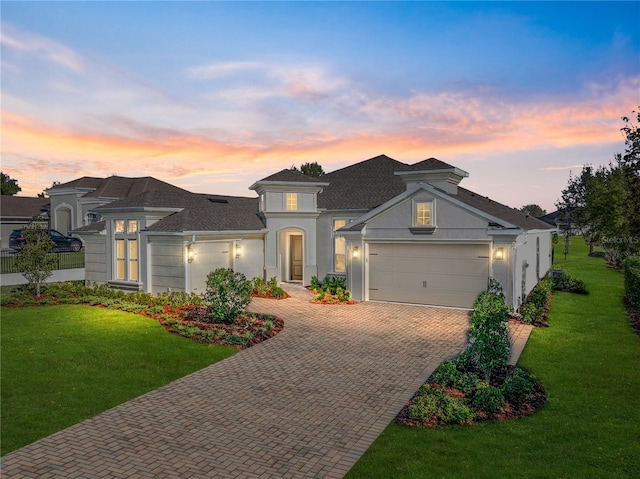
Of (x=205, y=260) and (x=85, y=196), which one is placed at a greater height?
(x=85, y=196)

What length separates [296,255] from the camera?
23859 mm

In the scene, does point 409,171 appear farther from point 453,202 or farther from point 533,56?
Result: point 533,56

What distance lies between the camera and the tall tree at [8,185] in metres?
78.8

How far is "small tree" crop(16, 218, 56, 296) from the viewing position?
1839cm

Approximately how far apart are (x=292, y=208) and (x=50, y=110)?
11737mm

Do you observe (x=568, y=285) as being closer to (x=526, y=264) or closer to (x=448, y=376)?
(x=526, y=264)

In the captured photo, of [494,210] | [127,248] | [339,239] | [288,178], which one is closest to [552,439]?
[494,210]

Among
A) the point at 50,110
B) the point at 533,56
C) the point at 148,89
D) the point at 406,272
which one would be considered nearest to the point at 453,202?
the point at 406,272

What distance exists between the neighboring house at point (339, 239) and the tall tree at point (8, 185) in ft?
243

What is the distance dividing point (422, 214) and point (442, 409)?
34.0ft

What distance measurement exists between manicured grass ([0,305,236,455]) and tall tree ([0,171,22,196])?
79.6m

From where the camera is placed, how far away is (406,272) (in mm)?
17797

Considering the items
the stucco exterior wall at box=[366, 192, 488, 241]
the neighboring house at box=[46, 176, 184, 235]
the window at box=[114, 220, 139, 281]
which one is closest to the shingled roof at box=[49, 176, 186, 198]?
the neighboring house at box=[46, 176, 184, 235]

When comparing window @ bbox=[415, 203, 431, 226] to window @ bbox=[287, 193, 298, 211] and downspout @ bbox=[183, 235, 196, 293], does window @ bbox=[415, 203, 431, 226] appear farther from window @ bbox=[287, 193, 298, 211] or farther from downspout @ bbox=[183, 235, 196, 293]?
downspout @ bbox=[183, 235, 196, 293]
